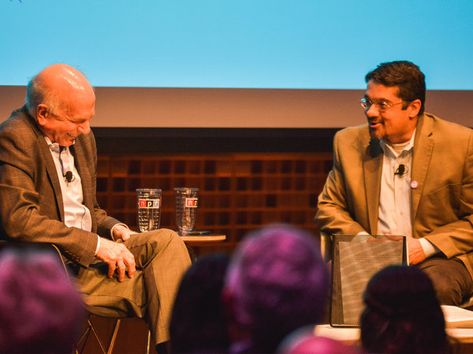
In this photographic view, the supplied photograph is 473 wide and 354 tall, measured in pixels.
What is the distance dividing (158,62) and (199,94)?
10.6 inches

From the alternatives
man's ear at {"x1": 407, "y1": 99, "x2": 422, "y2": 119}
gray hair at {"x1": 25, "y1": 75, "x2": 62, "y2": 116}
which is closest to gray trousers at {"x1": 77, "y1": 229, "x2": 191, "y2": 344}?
gray hair at {"x1": 25, "y1": 75, "x2": 62, "y2": 116}

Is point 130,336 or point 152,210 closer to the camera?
point 152,210

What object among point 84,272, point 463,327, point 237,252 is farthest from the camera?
point 84,272

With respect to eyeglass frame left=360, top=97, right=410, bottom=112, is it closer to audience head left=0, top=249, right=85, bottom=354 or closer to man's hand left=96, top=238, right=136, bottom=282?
man's hand left=96, top=238, right=136, bottom=282

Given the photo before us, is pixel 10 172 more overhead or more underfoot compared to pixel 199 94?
more underfoot

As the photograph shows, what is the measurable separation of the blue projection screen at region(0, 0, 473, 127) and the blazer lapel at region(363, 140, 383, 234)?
1.16m

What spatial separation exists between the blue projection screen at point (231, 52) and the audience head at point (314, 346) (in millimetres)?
3355


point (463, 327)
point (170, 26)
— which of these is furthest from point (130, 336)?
point (463, 327)

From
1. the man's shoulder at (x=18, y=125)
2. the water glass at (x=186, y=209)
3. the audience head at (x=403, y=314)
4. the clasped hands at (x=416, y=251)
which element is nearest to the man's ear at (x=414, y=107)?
the clasped hands at (x=416, y=251)

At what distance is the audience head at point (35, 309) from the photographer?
33 cm

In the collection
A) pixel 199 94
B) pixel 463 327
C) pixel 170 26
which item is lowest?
pixel 463 327

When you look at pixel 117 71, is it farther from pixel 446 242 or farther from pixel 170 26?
pixel 446 242

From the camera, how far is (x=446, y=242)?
2363 mm

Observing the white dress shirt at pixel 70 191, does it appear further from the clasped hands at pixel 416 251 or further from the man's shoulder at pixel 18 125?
the clasped hands at pixel 416 251
